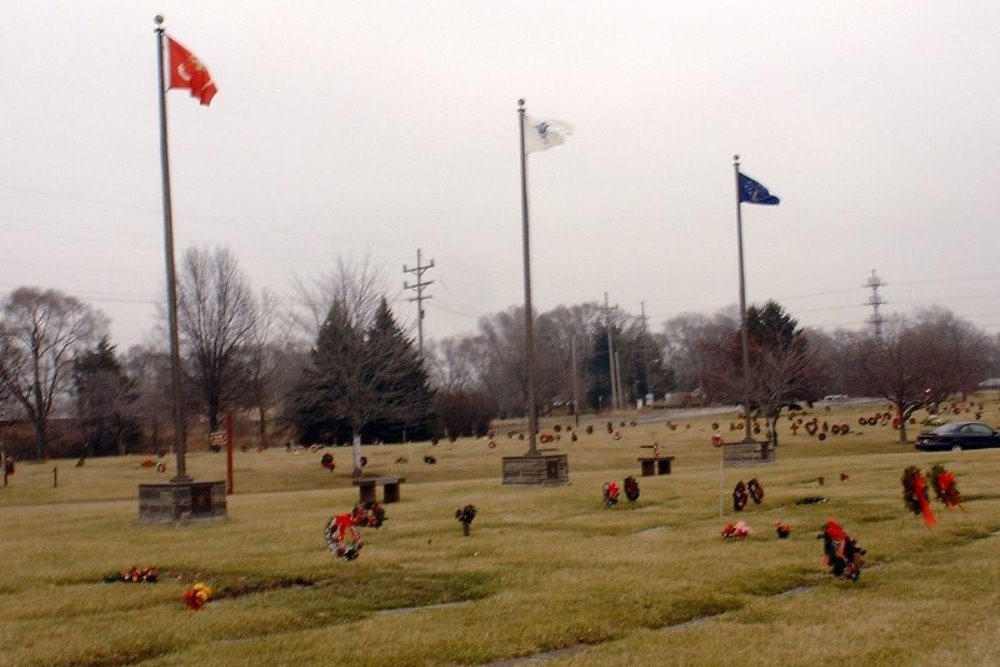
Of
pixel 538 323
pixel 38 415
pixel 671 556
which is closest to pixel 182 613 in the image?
pixel 671 556

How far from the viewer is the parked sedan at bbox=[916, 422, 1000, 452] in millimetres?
38500

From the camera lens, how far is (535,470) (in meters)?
23.8

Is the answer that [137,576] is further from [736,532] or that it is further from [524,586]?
[736,532]

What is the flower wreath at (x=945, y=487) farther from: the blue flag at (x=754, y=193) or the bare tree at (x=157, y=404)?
the bare tree at (x=157, y=404)

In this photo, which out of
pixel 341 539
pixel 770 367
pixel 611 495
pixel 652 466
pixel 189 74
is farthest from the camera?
pixel 770 367

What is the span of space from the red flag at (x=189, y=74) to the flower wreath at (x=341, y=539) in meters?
9.21

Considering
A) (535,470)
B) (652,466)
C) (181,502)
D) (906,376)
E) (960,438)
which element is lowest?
(960,438)

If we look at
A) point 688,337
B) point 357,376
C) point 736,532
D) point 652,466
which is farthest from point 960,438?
point 688,337

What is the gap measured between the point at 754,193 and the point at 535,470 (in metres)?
10.9

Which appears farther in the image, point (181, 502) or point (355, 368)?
point (355, 368)

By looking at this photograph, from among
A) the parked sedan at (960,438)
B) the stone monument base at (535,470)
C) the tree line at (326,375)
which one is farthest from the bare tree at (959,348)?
the stone monument base at (535,470)

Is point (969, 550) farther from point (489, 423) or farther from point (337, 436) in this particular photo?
point (489, 423)

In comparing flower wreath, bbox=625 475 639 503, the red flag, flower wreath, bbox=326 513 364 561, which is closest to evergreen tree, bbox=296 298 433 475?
flower wreath, bbox=625 475 639 503

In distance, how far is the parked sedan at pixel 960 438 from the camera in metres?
38.5
